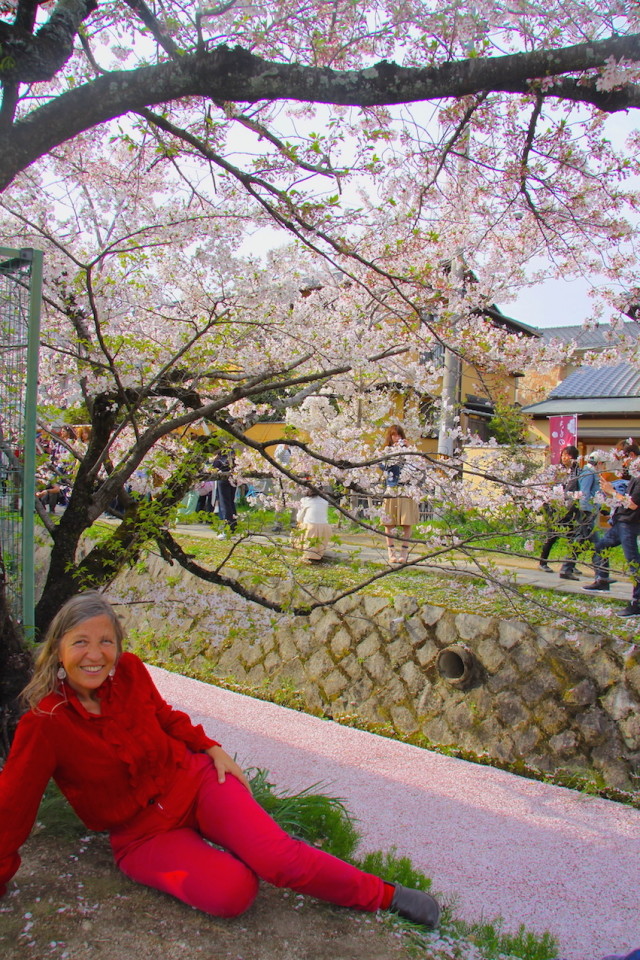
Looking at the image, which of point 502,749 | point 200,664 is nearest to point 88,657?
point 502,749

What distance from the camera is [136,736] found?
206 cm

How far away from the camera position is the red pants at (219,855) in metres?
1.93

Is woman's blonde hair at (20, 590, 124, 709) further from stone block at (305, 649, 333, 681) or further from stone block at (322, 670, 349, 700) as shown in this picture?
stone block at (305, 649, 333, 681)

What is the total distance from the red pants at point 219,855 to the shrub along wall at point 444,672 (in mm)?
2056

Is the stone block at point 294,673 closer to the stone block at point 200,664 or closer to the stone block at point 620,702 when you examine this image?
the stone block at point 200,664

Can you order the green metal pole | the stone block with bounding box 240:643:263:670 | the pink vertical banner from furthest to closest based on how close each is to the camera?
the pink vertical banner → the stone block with bounding box 240:643:263:670 → the green metal pole

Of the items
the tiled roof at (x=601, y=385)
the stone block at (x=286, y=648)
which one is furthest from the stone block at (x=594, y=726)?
the tiled roof at (x=601, y=385)

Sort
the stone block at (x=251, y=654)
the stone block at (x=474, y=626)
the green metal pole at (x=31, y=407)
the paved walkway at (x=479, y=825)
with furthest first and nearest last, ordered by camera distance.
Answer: the stone block at (x=251, y=654) < the stone block at (x=474, y=626) < the paved walkway at (x=479, y=825) < the green metal pole at (x=31, y=407)

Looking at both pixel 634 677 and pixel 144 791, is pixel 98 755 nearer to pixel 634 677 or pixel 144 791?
pixel 144 791

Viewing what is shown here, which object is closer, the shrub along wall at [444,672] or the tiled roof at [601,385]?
the shrub along wall at [444,672]

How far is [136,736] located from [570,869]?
267 centimetres

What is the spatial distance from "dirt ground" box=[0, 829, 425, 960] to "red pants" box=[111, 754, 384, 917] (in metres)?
0.05

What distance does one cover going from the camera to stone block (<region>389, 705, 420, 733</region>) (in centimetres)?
A: 563

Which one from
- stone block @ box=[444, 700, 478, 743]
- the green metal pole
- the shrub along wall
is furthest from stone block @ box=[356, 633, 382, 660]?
the green metal pole
